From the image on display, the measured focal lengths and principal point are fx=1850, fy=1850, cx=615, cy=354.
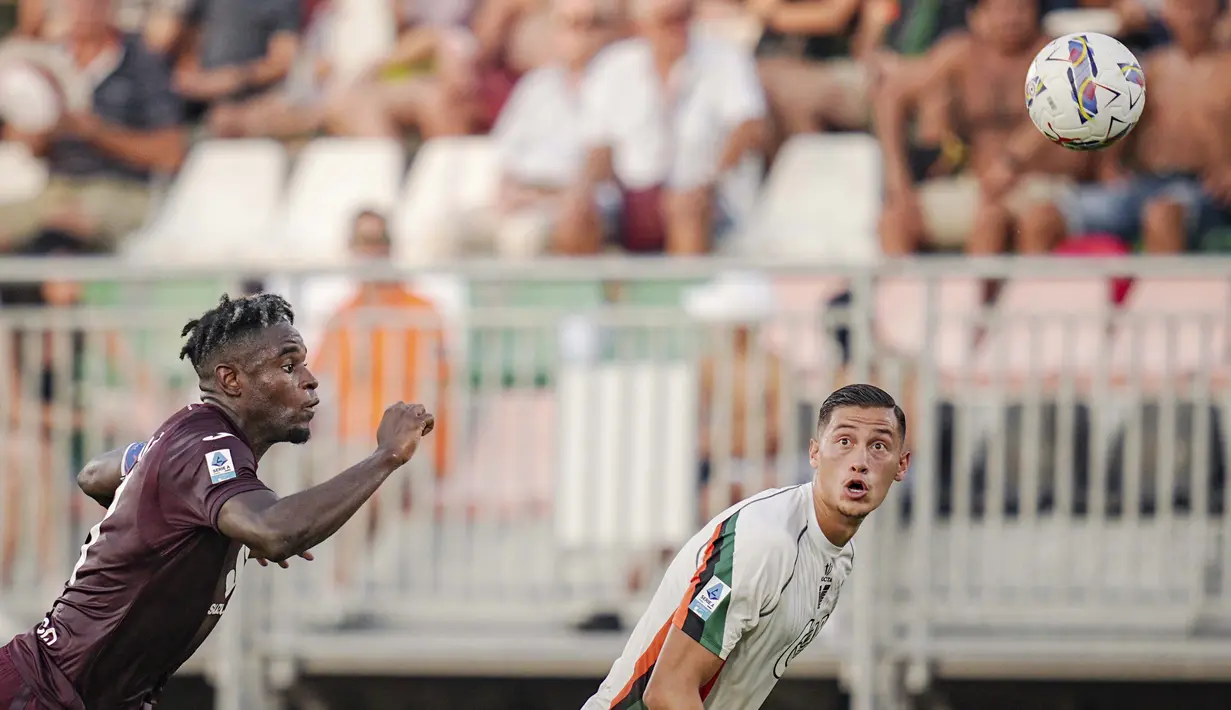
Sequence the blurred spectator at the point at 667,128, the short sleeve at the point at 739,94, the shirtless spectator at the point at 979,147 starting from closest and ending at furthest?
the shirtless spectator at the point at 979,147 → the blurred spectator at the point at 667,128 → the short sleeve at the point at 739,94

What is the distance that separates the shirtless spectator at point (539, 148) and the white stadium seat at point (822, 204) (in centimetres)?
131

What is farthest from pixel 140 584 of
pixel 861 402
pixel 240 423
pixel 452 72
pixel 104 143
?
pixel 104 143

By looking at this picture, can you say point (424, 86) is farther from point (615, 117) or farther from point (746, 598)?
point (746, 598)

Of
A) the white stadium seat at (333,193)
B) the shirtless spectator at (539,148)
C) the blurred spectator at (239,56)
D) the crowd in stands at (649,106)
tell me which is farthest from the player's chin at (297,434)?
the blurred spectator at (239,56)

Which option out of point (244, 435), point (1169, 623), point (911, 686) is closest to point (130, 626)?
point (244, 435)

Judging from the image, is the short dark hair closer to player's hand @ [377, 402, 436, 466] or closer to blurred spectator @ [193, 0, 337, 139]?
player's hand @ [377, 402, 436, 466]

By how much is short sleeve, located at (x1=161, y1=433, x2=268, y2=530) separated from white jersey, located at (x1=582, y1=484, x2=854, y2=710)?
4.37ft

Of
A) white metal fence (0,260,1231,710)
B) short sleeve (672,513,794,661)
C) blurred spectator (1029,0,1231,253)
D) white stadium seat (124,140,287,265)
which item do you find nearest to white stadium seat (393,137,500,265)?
white stadium seat (124,140,287,265)

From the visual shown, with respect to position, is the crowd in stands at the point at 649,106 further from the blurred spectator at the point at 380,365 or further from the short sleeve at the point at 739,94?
the blurred spectator at the point at 380,365

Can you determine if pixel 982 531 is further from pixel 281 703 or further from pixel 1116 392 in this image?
pixel 281 703

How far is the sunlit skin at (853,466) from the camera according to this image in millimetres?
5758

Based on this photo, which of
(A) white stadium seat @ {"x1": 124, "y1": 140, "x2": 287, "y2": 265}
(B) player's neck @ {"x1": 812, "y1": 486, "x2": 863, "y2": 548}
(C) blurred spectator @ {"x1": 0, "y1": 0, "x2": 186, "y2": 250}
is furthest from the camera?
(C) blurred spectator @ {"x1": 0, "y1": 0, "x2": 186, "y2": 250}

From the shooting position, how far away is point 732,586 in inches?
222

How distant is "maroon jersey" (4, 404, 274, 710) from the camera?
5.50 meters
